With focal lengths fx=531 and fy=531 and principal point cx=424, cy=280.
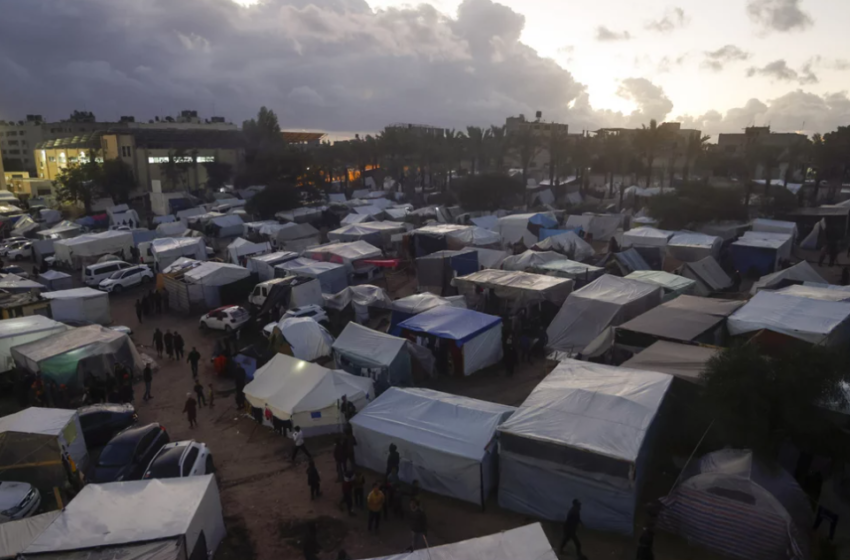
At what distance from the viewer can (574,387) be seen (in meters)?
10.0

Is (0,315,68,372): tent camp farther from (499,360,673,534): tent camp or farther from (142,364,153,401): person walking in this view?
(499,360,673,534): tent camp

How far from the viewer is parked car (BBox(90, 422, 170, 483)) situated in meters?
10.1

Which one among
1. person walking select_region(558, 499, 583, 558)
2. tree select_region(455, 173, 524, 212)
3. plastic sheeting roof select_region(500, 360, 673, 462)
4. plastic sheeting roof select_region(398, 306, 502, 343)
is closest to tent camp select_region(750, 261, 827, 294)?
plastic sheeting roof select_region(398, 306, 502, 343)

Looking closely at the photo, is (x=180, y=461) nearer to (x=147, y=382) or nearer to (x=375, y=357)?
(x=375, y=357)

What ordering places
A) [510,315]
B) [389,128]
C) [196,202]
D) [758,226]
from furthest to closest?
[389,128]
[196,202]
[758,226]
[510,315]

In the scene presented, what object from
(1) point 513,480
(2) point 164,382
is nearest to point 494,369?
(1) point 513,480

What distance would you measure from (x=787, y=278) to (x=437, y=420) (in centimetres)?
1631

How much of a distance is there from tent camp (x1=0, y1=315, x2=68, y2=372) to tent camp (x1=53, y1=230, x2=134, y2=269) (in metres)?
13.9

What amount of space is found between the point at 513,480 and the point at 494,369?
251 inches

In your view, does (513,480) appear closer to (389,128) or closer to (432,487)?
(432,487)

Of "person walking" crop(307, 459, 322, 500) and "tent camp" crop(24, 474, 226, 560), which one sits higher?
"tent camp" crop(24, 474, 226, 560)

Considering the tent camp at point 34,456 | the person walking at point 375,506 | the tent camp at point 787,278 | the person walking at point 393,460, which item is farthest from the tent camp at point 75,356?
the tent camp at point 787,278

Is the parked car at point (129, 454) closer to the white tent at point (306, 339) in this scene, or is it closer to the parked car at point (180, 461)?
the parked car at point (180, 461)

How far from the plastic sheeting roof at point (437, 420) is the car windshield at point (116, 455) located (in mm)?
4441
